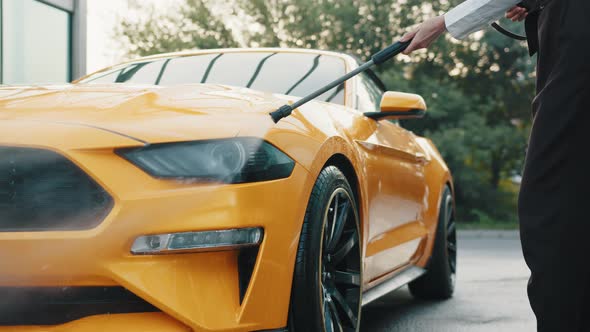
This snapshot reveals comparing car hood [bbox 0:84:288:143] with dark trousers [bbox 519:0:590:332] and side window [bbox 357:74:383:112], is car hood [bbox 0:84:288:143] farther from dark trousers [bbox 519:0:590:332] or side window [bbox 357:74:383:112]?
side window [bbox 357:74:383:112]

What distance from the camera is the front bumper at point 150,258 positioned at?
103 inches

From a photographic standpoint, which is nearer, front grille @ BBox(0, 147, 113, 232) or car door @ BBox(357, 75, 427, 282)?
front grille @ BBox(0, 147, 113, 232)

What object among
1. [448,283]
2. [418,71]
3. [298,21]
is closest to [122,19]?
[298,21]

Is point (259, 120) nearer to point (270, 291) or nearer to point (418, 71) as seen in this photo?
point (270, 291)

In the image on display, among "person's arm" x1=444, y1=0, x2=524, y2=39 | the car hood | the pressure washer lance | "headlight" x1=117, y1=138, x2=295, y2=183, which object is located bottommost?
"headlight" x1=117, y1=138, x2=295, y2=183

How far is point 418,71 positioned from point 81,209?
23.5 m

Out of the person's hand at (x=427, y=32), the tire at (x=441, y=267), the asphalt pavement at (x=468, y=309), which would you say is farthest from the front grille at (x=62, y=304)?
the tire at (x=441, y=267)

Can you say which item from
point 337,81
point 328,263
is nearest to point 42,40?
point 328,263

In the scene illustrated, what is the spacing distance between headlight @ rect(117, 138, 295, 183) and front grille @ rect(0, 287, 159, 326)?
0.39 metres

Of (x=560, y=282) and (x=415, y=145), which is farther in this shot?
(x=415, y=145)

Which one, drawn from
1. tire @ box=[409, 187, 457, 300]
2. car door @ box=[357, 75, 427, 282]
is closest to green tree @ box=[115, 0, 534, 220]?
tire @ box=[409, 187, 457, 300]

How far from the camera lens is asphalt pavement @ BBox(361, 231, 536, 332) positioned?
5.06m

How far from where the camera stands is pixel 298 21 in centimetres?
2677

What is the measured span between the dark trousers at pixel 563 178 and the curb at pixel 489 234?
15.4 meters
